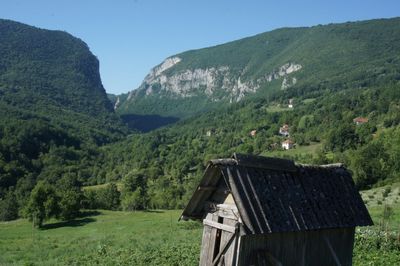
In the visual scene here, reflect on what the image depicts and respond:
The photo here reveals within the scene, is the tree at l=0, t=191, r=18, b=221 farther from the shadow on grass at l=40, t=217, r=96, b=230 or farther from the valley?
the shadow on grass at l=40, t=217, r=96, b=230

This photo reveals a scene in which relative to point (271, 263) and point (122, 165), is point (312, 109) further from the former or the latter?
point (271, 263)

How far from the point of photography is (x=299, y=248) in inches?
478

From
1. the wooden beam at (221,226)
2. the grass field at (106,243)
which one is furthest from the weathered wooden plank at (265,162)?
the grass field at (106,243)

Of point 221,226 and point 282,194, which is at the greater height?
point 282,194

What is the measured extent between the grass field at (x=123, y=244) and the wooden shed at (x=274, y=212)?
699cm

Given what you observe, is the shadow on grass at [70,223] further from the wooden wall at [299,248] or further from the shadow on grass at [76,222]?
the wooden wall at [299,248]

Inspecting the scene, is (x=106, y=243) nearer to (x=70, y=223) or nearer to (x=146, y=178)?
(x=70, y=223)

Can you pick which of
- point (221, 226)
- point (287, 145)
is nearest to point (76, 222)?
point (221, 226)

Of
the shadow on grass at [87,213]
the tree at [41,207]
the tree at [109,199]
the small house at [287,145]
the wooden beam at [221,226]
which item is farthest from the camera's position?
the small house at [287,145]

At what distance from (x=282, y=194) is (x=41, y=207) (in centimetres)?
5145

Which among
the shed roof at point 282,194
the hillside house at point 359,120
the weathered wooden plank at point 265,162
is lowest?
the shed roof at point 282,194

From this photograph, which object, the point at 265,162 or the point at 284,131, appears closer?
the point at 265,162

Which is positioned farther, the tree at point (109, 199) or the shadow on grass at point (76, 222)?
the tree at point (109, 199)

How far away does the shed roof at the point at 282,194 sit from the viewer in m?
10.9
